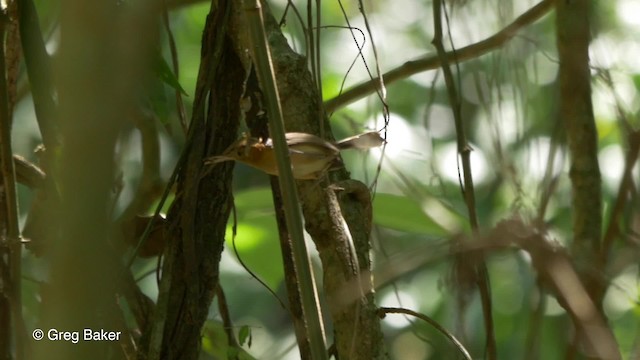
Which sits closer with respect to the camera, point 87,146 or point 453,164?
point 87,146

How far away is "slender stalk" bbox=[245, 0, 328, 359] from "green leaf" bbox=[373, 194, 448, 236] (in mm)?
639

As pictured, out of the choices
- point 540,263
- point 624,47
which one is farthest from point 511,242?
point 624,47

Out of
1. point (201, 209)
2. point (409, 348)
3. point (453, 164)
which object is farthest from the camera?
point (453, 164)

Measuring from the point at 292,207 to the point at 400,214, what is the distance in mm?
Result: 668

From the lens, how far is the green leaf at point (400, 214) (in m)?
1.14

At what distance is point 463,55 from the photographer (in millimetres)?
1207

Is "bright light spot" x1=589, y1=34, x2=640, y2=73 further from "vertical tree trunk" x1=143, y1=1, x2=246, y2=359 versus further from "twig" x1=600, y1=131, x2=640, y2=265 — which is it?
"vertical tree trunk" x1=143, y1=1, x2=246, y2=359

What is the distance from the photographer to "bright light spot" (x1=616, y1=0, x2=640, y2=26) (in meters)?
1.32

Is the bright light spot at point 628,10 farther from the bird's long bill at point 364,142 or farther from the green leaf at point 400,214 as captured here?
the bird's long bill at point 364,142

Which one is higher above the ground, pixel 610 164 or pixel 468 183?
pixel 610 164

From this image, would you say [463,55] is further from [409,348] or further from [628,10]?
[409,348]

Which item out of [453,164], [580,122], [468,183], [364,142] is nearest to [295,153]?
[364,142]

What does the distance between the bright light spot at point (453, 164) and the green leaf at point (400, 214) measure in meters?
0.33

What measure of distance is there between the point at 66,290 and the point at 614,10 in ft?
4.22
